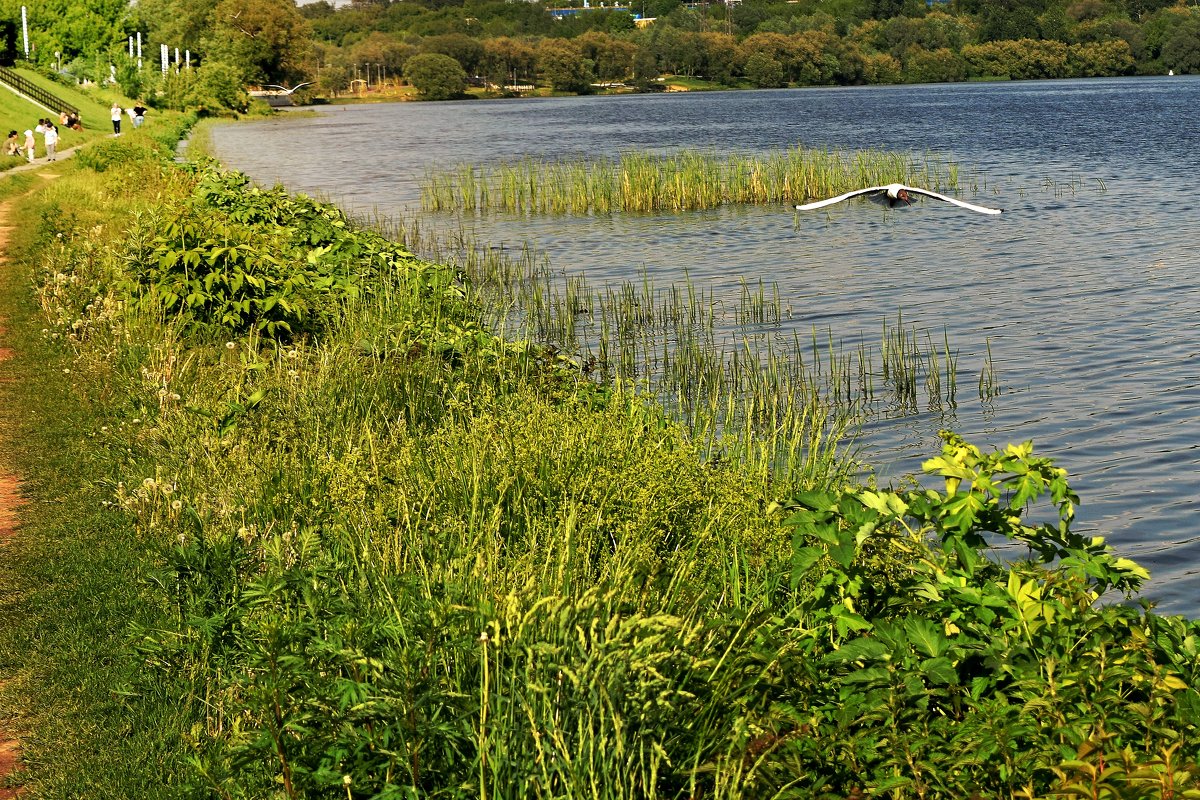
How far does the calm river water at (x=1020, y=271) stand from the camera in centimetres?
1151

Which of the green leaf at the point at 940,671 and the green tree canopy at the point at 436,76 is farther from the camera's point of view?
the green tree canopy at the point at 436,76

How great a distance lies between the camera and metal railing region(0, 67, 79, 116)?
2157 inches

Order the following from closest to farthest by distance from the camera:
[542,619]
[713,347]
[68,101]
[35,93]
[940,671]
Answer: [940,671] < [542,619] < [713,347] < [35,93] < [68,101]

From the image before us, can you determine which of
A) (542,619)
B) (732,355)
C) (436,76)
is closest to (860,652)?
(542,619)

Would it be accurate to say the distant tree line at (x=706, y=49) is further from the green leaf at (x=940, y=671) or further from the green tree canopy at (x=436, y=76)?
the green leaf at (x=940, y=671)

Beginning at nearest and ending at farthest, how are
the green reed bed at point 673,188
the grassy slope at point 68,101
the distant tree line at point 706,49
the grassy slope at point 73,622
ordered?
1. the grassy slope at point 73,622
2. the green reed bed at point 673,188
3. the grassy slope at point 68,101
4. the distant tree line at point 706,49

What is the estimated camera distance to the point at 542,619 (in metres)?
4.54

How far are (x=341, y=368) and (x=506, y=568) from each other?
530cm

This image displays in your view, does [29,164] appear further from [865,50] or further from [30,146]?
[865,50]

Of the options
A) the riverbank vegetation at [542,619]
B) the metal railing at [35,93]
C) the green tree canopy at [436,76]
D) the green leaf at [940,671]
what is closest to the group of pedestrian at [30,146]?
the metal railing at [35,93]

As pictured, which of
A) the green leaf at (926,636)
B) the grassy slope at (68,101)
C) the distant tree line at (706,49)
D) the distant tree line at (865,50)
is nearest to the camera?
the green leaf at (926,636)

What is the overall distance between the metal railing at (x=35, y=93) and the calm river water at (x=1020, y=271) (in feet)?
25.3

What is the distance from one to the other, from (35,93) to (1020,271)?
4777cm

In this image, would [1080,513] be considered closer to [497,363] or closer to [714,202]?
[497,363]
